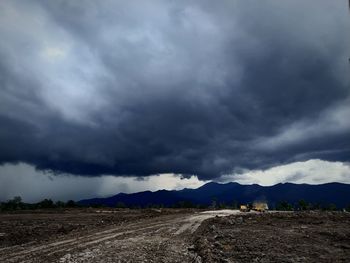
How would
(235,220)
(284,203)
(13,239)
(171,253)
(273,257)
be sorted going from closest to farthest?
(273,257) < (171,253) < (13,239) < (235,220) < (284,203)

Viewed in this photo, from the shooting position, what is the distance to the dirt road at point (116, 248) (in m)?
19.2

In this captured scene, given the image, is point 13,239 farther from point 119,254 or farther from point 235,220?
point 235,220

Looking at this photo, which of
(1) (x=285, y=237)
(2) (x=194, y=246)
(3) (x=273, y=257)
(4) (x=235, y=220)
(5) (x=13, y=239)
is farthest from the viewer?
(4) (x=235, y=220)

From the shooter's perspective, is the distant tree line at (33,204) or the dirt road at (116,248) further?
the distant tree line at (33,204)

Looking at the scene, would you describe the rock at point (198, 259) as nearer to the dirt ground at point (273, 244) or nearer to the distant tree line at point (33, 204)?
the dirt ground at point (273, 244)

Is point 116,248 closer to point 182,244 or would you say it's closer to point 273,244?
point 182,244

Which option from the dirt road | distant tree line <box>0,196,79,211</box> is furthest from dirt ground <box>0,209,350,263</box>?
distant tree line <box>0,196,79,211</box>

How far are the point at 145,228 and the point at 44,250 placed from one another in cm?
869

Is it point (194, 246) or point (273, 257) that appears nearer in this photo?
point (273, 257)

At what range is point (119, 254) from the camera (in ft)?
65.4

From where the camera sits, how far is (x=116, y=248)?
2138 centimetres

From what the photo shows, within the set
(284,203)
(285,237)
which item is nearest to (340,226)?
(285,237)

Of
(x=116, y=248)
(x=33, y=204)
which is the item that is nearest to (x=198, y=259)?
(x=116, y=248)

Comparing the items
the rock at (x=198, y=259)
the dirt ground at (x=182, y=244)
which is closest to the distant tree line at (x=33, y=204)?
the dirt ground at (x=182, y=244)
